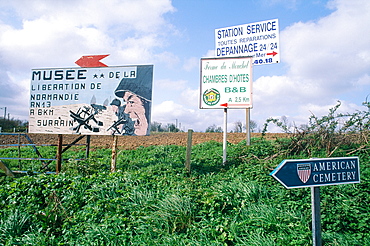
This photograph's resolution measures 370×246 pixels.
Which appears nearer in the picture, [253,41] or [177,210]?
[177,210]

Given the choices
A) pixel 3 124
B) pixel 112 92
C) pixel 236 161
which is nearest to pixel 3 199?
pixel 112 92

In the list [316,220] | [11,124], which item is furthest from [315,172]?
[11,124]

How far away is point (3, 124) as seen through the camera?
3581 cm

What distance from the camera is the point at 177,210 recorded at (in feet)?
14.3

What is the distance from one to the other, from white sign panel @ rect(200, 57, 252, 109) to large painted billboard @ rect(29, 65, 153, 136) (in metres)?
1.75

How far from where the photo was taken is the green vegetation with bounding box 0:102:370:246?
383 centimetres

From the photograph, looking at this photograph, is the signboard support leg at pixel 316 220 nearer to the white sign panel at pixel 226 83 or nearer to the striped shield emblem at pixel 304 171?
the striped shield emblem at pixel 304 171

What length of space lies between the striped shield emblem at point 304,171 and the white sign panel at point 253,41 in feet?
26.7

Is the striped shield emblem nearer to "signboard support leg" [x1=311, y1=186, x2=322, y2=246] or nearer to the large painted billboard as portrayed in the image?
"signboard support leg" [x1=311, y1=186, x2=322, y2=246]

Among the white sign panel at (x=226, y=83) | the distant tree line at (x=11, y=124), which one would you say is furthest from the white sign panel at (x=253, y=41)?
the distant tree line at (x=11, y=124)

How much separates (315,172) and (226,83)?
5683 mm

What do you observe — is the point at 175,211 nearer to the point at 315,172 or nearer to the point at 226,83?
the point at 315,172

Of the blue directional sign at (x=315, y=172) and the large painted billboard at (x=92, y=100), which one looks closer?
the blue directional sign at (x=315, y=172)

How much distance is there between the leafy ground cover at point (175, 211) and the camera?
382cm
